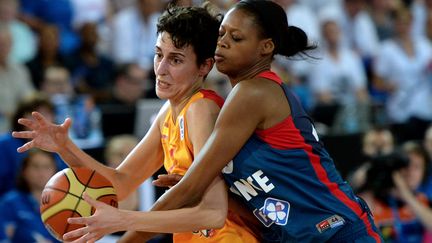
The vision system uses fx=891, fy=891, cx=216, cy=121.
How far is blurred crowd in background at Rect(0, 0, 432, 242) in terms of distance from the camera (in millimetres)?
7785

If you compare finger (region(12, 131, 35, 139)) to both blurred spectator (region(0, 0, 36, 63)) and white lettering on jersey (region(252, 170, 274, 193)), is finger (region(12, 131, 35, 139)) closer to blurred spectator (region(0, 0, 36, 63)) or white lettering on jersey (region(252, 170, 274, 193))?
white lettering on jersey (region(252, 170, 274, 193))

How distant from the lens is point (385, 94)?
39.4 ft

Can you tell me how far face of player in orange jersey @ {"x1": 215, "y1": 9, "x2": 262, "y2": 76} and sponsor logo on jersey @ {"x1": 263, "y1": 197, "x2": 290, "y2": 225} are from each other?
0.67 meters

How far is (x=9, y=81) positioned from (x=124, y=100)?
4.20ft

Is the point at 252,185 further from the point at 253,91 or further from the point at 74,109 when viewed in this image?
the point at 74,109

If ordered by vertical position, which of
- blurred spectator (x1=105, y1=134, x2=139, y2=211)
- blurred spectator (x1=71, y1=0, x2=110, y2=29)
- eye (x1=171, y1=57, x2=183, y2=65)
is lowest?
blurred spectator (x1=105, y1=134, x2=139, y2=211)

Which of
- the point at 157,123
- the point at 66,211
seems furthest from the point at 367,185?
the point at 66,211

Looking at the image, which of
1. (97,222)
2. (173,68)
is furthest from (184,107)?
(97,222)

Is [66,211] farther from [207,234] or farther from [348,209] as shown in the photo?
[348,209]

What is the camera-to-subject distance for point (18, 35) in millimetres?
9516

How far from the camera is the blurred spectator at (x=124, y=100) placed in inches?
352

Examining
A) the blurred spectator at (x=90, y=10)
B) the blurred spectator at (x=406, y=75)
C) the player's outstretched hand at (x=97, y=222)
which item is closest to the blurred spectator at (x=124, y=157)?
the blurred spectator at (x=90, y=10)

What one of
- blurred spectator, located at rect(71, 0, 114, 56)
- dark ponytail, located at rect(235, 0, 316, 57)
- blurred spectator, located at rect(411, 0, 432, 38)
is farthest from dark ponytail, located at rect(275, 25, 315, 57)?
blurred spectator, located at rect(411, 0, 432, 38)

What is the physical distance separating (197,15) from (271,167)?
87 cm
